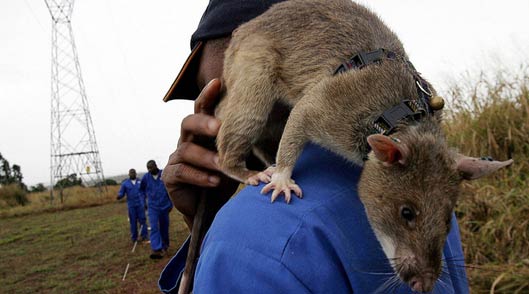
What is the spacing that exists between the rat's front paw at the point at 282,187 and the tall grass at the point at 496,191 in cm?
247

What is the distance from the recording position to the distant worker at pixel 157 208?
11.9 metres

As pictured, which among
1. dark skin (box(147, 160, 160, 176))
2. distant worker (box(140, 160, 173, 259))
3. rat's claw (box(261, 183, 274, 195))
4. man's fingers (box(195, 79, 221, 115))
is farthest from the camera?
dark skin (box(147, 160, 160, 176))

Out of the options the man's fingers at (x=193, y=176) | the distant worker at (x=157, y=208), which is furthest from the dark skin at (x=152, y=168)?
the man's fingers at (x=193, y=176)

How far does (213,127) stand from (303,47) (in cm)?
68

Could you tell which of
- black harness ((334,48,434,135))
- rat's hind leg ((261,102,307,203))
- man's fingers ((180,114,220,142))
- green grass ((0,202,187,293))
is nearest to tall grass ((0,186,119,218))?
green grass ((0,202,187,293))

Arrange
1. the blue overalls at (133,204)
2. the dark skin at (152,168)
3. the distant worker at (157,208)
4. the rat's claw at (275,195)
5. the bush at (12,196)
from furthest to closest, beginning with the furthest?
the bush at (12,196) < the blue overalls at (133,204) < the dark skin at (152,168) < the distant worker at (157,208) < the rat's claw at (275,195)

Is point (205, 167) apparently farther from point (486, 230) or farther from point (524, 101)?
point (524, 101)

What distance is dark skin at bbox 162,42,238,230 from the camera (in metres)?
2.58

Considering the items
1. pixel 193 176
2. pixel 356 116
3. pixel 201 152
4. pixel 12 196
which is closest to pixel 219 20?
pixel 201 152

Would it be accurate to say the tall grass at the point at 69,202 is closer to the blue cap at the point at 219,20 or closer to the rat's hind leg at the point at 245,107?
the blue cap at the point at 219,20

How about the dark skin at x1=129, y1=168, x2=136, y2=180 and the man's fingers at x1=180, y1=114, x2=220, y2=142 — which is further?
the dark skin at x1=129, y1=168, x2=136, y2=180

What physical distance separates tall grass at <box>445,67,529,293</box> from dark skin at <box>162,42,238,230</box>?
2.30m

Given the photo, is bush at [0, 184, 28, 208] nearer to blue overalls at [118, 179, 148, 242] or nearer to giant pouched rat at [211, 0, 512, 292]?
blue overalls at [118, 179, 148, 242]

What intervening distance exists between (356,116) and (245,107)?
60cm
